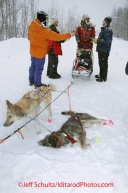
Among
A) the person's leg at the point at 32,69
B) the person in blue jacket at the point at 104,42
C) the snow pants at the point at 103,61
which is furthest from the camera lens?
the snow pants at the point at 103,61

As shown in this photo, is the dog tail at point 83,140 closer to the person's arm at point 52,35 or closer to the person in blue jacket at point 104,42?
the person's arm at point 52,35

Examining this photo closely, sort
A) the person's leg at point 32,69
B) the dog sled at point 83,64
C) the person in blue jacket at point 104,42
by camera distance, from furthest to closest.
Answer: the dog sled at point 83,64 → the person in blue jacket at point 104,42 → the person's leg at point 32,69

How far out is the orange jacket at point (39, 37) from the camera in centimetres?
566

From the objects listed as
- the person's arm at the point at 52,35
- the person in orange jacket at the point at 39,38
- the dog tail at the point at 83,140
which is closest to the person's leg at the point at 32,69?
the person in orange jacket at the point at 39,38

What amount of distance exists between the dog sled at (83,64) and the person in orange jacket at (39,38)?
1.62 m

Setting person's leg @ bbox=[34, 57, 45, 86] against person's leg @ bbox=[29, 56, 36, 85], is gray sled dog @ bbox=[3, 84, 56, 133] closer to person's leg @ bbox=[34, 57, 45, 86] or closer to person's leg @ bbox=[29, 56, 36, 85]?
person's leg @ bbox=[34, 57, 45, 86]

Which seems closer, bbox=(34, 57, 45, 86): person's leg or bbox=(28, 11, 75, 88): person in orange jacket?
bbox=(28, 11, 75, 88): person in orange jacket

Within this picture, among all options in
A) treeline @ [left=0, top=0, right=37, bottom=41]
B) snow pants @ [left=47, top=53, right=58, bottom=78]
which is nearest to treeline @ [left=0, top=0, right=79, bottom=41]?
treeline @ [left=0, top=0, right=37, bottom=41]

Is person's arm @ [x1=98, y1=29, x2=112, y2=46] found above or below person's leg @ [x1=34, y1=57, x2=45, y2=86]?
above

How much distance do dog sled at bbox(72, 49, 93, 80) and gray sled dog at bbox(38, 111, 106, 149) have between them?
9.76ft

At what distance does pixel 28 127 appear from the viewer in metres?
4.66

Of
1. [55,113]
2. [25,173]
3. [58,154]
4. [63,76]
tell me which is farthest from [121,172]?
[63,76]

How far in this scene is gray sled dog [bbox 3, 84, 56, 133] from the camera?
3723 millimetres

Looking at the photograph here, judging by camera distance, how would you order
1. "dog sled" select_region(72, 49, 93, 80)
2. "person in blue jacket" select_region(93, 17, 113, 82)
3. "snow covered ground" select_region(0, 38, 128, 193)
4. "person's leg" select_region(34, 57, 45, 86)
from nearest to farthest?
1. "snow covered ground" select_region(0, 38, 128, 193)
2. "person's leg" select_region(34, 57, 45, 86)
3. "person in blue jacket" select_region(93, 17, 113, 82)
4. "dog sled" select_region(72, 49, 93, 80)
